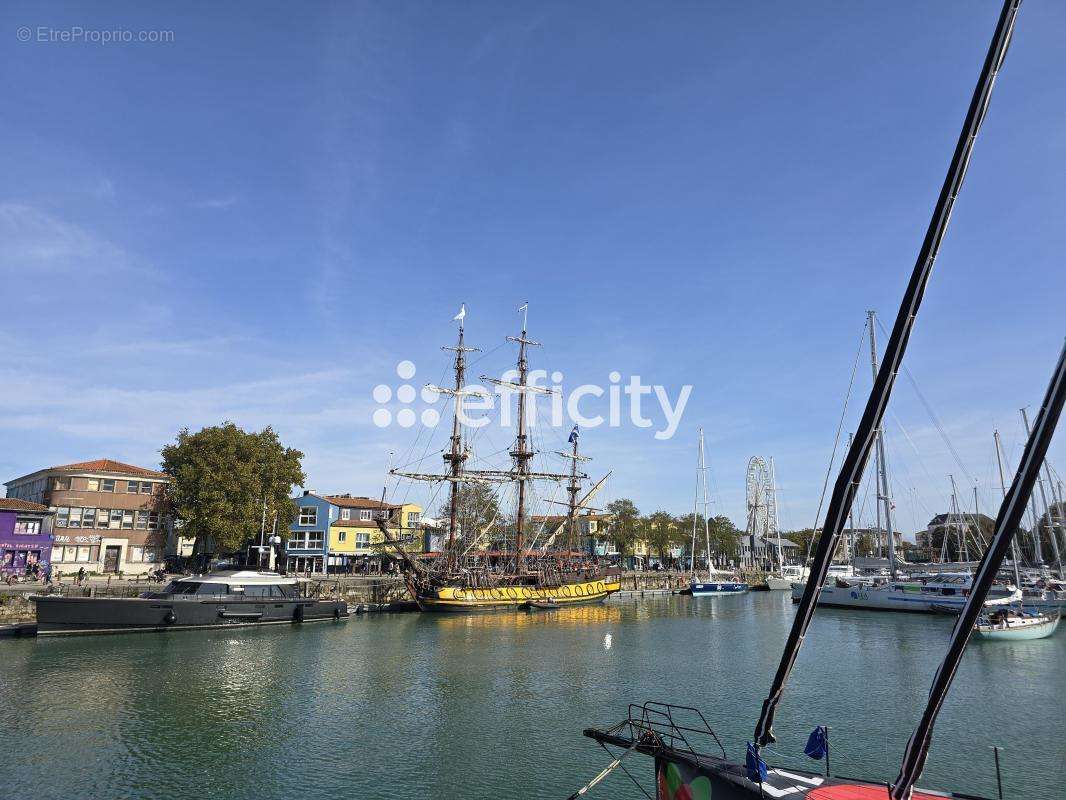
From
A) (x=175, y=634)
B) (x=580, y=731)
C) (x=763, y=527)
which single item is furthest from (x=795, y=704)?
(x=763, y=527)

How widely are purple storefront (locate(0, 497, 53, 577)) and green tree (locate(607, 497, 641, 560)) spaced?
8067 centimetres

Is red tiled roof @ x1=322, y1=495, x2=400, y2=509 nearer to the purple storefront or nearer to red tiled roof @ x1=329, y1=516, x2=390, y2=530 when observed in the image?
red tiled roof @ x1=329, y1=516, x2=390, y2=530

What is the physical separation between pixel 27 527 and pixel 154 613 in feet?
97.9

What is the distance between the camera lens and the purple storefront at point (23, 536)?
59.4 metres

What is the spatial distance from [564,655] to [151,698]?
818 inches

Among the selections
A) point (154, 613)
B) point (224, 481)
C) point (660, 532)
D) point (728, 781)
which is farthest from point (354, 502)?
point (728, 781)

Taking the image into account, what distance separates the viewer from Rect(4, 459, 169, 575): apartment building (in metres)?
68.0

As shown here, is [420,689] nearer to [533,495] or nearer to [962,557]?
[533,495]

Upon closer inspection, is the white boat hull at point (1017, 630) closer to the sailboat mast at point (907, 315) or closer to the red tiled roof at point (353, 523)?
the sailboat mast at point (907, 315)

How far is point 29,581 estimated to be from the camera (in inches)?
2144

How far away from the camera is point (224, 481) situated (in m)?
64.1

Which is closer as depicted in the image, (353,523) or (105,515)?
(105,515)

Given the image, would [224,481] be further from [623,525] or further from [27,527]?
[623,525]

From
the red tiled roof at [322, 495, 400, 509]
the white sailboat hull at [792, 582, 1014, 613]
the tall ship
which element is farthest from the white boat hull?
the red tiled roof at [322, 495, 400, 509]
